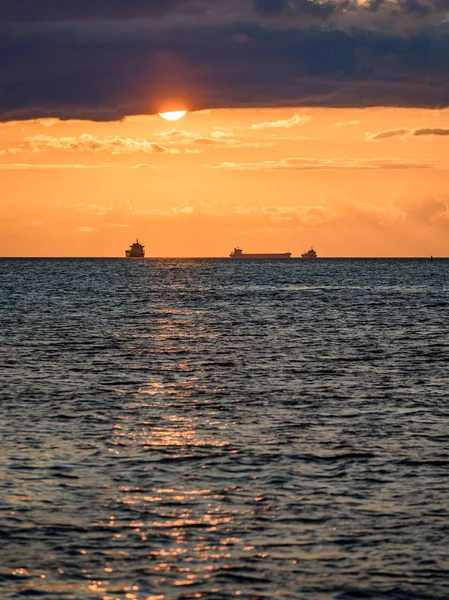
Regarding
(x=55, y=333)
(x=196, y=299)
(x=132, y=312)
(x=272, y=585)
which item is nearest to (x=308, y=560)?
(x=272, y=585)

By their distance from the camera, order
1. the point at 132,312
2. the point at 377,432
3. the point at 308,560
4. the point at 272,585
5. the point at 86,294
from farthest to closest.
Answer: the point at 86,294 → the point at 132,312 → the point at 377,432 → the point at 308,560 → the point at 272,585

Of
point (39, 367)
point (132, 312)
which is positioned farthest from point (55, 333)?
point (132, 312)

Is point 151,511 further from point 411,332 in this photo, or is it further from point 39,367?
point 411,332

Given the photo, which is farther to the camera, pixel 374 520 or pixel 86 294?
pixel 86 294

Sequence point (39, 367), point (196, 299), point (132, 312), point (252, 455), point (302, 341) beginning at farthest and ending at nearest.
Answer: point (196, 299), point (132, 312), point (302, 341), point (39, 367), point (252, 455)

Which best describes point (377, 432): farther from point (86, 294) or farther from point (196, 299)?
point (86, 294)

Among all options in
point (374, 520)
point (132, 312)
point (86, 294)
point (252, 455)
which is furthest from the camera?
point (86, 294)

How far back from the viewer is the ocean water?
18281mm

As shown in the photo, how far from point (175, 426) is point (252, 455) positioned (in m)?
5.49

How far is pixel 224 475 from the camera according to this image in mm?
25453

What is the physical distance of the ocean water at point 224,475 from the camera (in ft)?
60.0

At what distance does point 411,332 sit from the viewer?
74.7 metres

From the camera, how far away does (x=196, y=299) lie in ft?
435

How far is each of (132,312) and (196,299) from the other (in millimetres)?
30859
